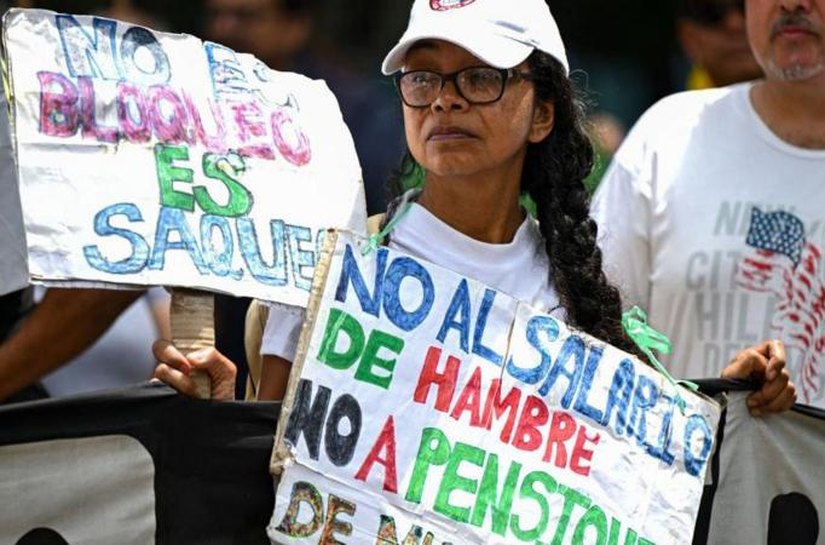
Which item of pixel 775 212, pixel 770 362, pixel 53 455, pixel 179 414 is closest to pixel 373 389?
pixel 179 414

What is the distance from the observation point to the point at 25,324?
3.91 meters

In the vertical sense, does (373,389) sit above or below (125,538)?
above

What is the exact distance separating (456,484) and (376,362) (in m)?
0.25

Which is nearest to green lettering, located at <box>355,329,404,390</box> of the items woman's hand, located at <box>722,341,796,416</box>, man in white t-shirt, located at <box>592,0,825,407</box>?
woman's hand, located at <box>722,341,796,416</box>

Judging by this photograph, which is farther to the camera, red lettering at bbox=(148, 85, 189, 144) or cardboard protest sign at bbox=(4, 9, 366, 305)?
red lettering at bbox=(148, 85, 189, 144)

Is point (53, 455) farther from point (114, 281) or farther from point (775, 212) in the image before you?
point (775, 212)

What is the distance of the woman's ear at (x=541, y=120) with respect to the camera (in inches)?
156

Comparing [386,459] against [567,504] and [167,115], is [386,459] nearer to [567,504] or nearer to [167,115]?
[567,504]

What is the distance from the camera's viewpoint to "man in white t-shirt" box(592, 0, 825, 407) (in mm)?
4605

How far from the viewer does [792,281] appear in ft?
15.1

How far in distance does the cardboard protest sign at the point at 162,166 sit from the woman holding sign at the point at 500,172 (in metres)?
0.15

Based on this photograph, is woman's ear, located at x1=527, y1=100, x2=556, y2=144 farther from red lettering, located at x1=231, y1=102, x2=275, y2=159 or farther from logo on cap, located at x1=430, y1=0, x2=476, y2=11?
red lettering, located at x1=231, y1=102, x2=275, y2=159

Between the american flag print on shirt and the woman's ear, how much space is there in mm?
848

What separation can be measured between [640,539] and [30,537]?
3.55 feet
